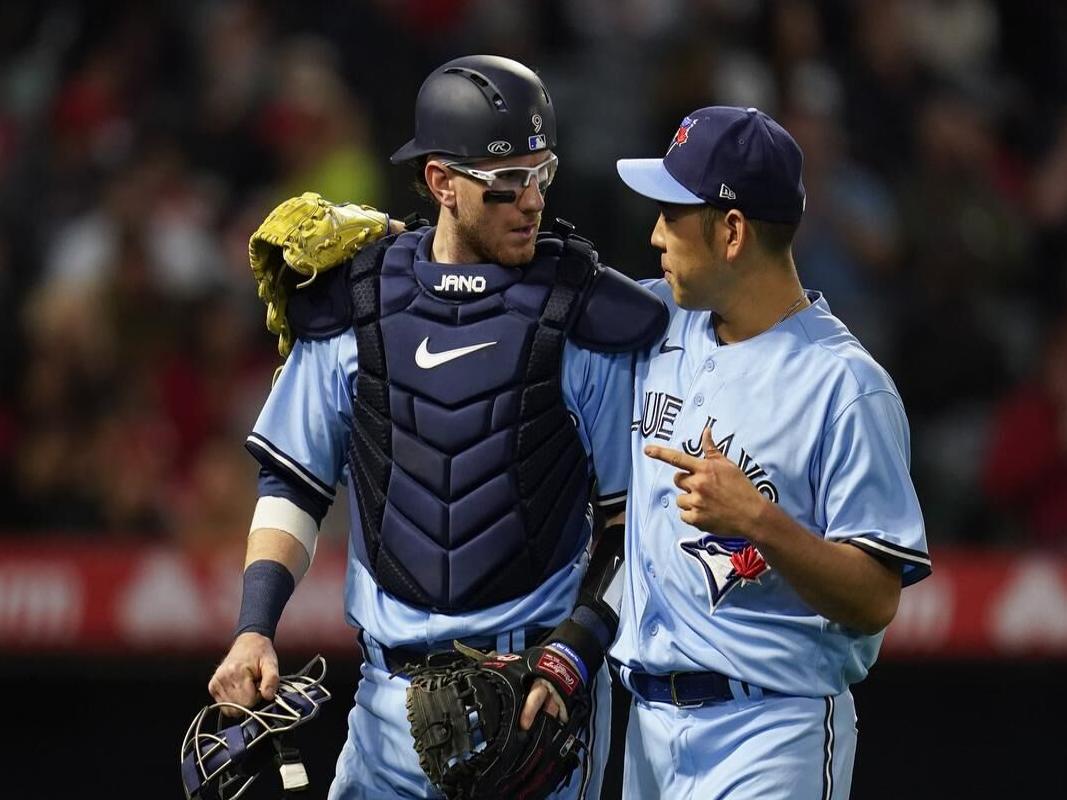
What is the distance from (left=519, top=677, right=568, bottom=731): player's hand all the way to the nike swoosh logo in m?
0.66

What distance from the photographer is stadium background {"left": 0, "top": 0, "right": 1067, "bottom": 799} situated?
21.7ft

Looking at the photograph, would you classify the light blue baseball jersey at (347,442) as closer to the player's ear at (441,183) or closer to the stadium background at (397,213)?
the player's ear at (441,183)

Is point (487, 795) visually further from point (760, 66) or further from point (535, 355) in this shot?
point (760, 66)

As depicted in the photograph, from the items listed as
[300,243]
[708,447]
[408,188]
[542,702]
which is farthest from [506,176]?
[408,188]

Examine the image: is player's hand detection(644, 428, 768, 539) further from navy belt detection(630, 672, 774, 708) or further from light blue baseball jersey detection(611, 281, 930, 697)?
navy belt detection(630, 672, 774, 708)

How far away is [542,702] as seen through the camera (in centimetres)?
335

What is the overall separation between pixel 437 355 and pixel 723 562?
2.32 feet

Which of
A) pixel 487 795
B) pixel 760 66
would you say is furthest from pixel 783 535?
pixel 760 66

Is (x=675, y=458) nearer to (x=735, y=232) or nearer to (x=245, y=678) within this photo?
(x=735, y=232)

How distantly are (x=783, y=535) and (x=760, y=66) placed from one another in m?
5.31

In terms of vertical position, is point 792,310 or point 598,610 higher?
point 792,310

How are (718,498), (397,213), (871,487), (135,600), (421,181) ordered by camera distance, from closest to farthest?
(718,498)
(871,487)
(421,181)
(135,600)
(397,213)

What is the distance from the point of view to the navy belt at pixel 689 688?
3.35 m

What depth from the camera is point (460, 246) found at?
143 inches
